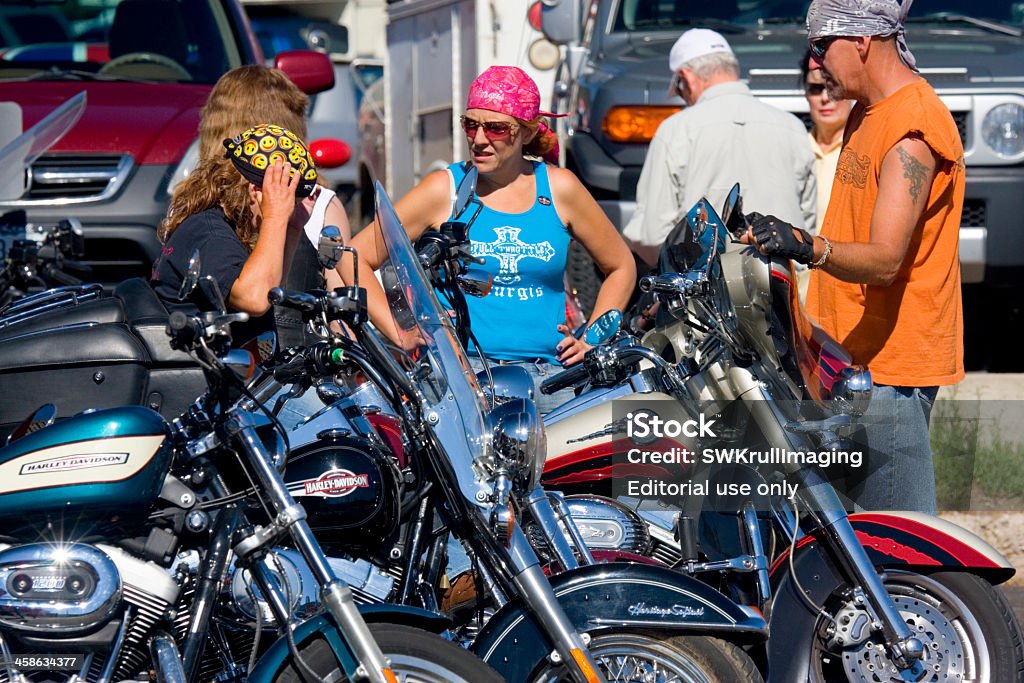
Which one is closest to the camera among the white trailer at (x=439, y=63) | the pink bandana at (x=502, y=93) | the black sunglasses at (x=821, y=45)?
the black sunglasses at (x=821, y=45)

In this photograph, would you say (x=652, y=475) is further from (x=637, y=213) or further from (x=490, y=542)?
(x=637, y=213)

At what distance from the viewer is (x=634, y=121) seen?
23.6ft

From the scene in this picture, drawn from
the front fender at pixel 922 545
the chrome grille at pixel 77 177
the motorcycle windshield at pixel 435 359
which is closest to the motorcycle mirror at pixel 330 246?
the motorcycle windshield at pixel 435 359

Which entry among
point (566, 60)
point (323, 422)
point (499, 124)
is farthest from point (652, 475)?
point (566, 60)

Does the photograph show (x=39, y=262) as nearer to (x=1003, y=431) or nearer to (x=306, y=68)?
(x=306, y=68)

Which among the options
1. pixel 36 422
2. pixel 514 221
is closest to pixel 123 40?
pixel 514 221

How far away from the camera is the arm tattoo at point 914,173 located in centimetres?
393

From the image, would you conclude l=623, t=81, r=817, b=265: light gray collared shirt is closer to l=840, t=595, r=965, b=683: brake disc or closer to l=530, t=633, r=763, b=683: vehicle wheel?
l=840, t=595, r=965, b=683: brake disc

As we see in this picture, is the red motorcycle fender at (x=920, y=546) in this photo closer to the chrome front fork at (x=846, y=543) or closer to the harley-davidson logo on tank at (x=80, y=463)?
the chrome front fork at (x=846, y=543)

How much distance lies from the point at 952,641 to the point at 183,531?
78.9 inches

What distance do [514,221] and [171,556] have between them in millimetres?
1921

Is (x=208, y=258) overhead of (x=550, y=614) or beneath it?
overhead

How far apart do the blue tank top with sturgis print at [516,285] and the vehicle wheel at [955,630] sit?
142 centimetres

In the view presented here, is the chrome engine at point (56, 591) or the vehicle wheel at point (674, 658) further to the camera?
the vehicle wheel at point (674, 658)
